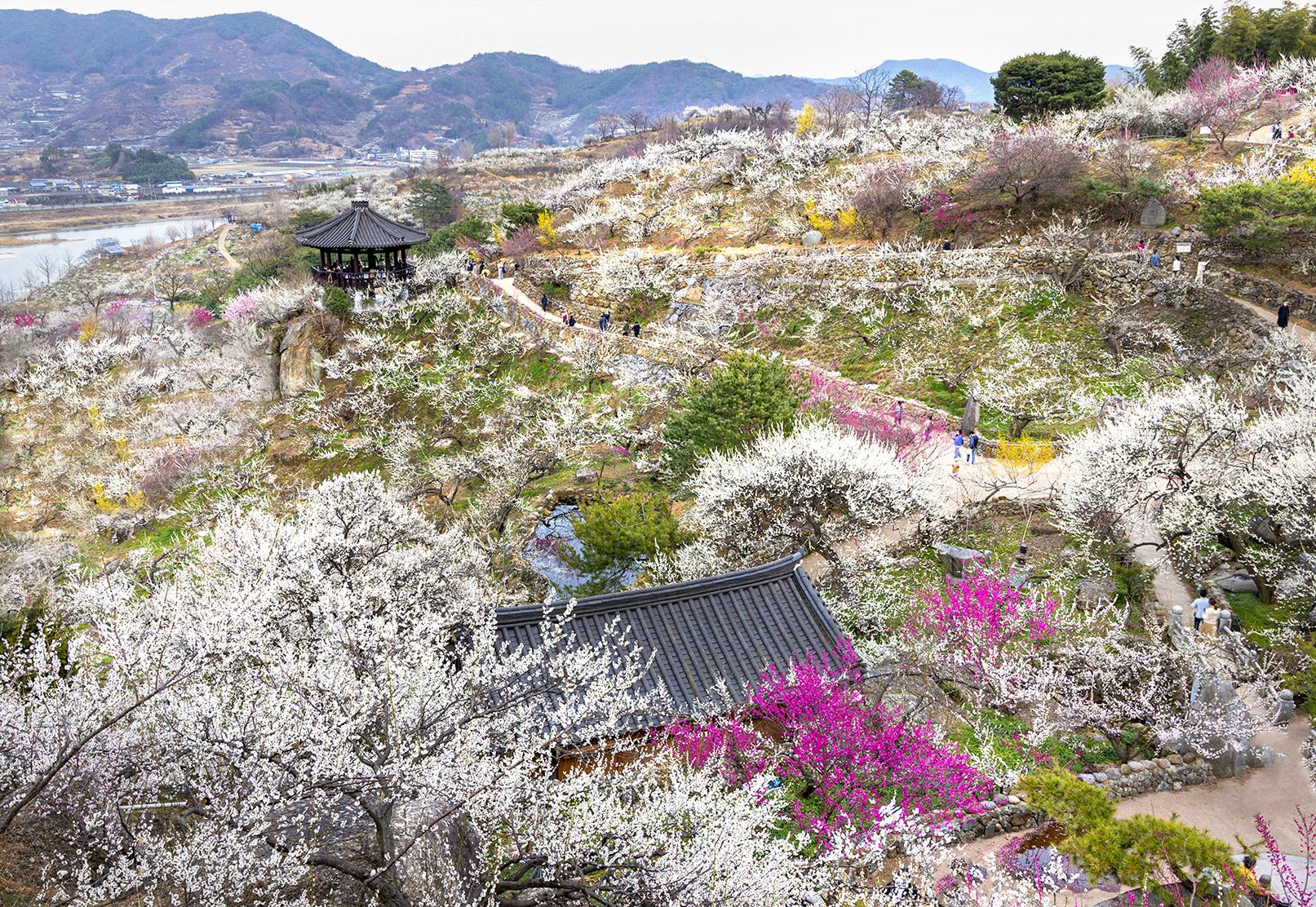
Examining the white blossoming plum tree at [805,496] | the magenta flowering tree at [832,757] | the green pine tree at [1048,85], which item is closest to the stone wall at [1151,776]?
the magenta flowering tree at [832,757]

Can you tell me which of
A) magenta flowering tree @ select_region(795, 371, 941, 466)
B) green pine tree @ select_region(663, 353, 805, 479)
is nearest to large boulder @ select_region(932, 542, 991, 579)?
magenta flowering tree @ select_region(795, 371, 941, 466)

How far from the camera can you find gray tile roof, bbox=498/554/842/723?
9672 mm

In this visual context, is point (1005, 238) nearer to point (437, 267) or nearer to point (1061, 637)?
point (1061, 637)

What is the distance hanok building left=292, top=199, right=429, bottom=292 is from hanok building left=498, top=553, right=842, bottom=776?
24.5m

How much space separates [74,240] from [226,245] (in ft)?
115

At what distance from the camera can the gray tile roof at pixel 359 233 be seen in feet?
96.4

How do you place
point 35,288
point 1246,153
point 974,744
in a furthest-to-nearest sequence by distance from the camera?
point 35,288, point 1246,153, point 974,744

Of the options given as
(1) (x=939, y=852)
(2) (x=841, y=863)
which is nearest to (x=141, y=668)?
(2) (x=841, y=863)

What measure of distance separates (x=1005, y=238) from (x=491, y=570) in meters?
24.3

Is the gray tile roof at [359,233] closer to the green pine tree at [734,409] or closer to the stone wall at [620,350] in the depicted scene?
the stone wall at [620,350]

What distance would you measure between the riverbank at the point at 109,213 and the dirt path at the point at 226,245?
38.5ft

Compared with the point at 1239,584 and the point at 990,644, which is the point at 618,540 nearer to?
the point at 990,644

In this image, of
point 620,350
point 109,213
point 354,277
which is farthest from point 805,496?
point 109,213

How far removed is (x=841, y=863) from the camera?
7438 millimetres
